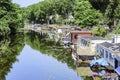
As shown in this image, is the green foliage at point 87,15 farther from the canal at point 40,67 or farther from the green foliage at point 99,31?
the canal at point 40,67

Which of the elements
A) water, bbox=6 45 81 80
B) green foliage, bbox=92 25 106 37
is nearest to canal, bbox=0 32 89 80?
water, bbox=6 45 81 80

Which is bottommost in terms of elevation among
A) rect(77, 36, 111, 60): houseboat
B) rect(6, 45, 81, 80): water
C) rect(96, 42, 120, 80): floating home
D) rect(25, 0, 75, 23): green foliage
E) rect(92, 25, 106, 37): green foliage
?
rect(25, 0, 75, 23): green foliage

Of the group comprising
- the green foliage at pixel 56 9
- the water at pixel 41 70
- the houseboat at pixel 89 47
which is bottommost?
the green foliage at pixel 56 9

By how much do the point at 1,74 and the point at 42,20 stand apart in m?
152

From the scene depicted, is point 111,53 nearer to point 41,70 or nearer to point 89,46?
point 41,70

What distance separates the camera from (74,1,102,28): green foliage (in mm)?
88894

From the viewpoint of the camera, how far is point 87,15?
294 ft

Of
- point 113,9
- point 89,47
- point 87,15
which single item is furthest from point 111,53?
point 87,15

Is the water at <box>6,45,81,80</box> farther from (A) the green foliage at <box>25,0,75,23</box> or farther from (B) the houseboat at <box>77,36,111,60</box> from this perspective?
(A) the green foliage at <box>25,0,75,23</box>

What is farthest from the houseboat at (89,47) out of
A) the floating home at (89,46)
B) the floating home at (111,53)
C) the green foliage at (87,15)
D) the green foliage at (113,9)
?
the green foliage at (87,15)

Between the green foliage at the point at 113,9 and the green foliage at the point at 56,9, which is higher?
the green foliage at the point at 113,9

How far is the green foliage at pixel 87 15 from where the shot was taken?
8889cm

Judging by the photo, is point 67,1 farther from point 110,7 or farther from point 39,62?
point 39,62

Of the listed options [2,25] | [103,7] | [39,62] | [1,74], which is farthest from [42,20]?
[1,74]
